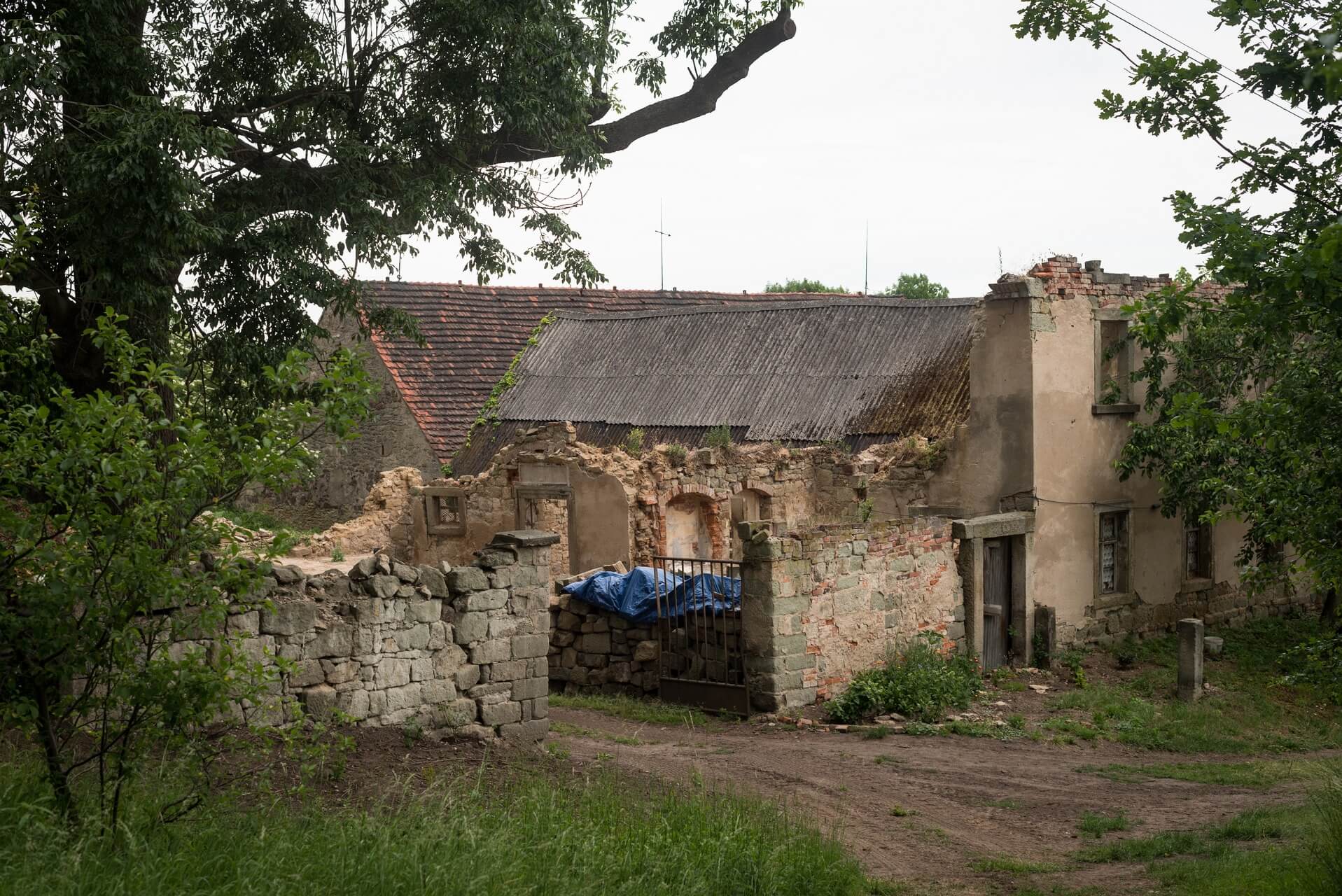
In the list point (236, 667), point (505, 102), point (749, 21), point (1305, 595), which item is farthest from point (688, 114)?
point (1305, 595)

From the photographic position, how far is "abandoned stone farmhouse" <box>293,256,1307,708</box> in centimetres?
1502

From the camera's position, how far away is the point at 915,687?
49.0ft

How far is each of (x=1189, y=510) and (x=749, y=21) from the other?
30.6 feet

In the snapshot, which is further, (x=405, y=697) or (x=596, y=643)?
(x=596, y=643)

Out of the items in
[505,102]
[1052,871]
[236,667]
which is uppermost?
[505,102]

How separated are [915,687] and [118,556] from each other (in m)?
10.5

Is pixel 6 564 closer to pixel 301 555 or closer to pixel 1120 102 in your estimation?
pixel 1120 102

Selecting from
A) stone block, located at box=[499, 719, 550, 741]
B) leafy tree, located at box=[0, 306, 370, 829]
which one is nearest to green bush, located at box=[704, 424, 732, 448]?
stone block, located at box=[499, 719, 550, 741]

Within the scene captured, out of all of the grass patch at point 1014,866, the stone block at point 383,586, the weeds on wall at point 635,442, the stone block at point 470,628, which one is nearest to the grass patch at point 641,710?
the stone block at point 470,628

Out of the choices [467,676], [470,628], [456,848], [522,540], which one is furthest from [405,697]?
[456,848]

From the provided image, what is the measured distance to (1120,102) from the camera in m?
8.20

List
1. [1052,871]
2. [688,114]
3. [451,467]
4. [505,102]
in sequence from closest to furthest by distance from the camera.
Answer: [1052,871] → [505,102] → [688,114] → [451,467]

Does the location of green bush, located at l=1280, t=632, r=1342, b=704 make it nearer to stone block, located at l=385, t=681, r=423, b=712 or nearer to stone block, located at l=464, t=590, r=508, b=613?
stone block, located at l=464, t=590, r=508, b=613

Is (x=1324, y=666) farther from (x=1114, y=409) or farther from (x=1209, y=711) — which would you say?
(x=1114, y=409)
